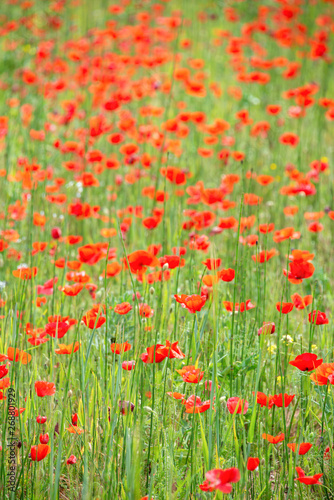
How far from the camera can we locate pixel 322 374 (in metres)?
1.42

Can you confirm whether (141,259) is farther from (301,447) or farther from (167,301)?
(301,447)

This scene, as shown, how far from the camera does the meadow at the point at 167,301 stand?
4.57ft

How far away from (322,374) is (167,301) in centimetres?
82

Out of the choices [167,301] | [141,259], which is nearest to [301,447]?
[141,259]

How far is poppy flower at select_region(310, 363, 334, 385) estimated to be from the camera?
1.38m

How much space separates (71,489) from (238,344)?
2.32 feet

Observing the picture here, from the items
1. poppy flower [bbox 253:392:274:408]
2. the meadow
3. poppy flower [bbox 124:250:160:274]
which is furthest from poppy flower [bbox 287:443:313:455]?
poppy flower [bbox 124:250:160:274]

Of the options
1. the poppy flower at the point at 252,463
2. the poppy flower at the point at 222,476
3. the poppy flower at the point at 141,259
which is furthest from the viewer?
the poppy flower at the point at 141,259

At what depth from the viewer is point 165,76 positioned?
18.4ft

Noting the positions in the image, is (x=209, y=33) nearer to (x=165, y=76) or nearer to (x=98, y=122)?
(x=165, y=76)

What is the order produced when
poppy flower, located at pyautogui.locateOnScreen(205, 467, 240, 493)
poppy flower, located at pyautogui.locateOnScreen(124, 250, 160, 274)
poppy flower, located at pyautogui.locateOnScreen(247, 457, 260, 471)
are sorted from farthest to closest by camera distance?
poppy flower, located at pyautogui.locateOnScreen(124, 250, 160, 274) → poppy flower, located at pyautogui.locateOnScreen(247, 457, 260, 471) → poppy flower, located at pyautogui.locateOnScreen(205, 467, 240, 493)

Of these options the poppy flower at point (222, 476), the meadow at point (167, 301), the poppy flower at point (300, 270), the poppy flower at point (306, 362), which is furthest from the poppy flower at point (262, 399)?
the poppy flower at point (300, 270)

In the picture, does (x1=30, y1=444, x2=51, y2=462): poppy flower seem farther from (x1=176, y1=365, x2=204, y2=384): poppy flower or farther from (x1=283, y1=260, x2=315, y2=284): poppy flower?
(x1=283, y1=260, x2=315, y2=284): poppy flower

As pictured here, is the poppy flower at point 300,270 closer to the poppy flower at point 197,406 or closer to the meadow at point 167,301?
the meadow at point 167,301
